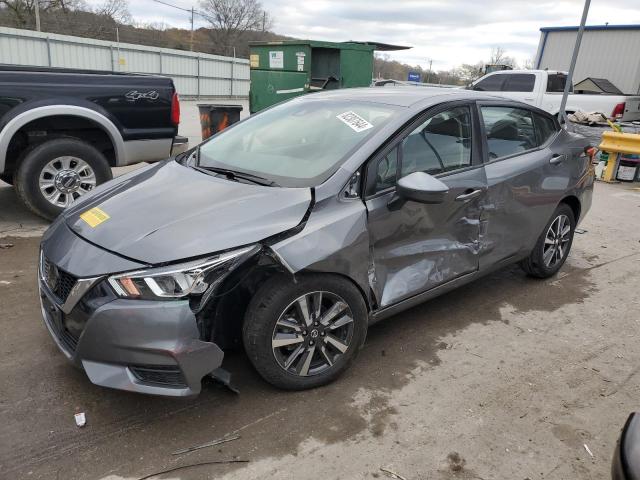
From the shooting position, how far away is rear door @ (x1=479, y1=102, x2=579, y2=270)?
11.9ft

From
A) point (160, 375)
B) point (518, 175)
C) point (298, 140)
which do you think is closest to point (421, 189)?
point (298, 140)

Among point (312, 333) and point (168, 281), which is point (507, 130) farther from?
point (168, 281)

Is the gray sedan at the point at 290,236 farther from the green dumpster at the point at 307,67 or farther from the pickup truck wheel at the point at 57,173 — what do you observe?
the green dumpster at the point at 307,67

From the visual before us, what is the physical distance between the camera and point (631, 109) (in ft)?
43.4

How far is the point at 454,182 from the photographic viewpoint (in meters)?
3.33

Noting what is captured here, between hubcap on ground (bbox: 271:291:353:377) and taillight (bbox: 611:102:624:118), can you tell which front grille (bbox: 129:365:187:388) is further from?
taillight (bbox: 611:102:624:118)

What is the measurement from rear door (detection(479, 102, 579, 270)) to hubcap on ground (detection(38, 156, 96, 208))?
392 centimetres

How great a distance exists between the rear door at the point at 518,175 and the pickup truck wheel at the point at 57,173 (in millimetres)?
3784

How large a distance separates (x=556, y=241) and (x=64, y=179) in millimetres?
4695

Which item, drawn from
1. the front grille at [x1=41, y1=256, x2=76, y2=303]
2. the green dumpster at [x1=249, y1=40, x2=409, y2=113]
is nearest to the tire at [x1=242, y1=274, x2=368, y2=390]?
the front grille at [x1=41, y1=256, x2=76, y2=303]

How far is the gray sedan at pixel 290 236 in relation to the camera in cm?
233

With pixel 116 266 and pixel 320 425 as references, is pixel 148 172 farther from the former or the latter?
pixel 320 425

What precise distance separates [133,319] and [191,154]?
1675 millimetres

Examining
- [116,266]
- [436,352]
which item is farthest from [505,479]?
[116,266]
